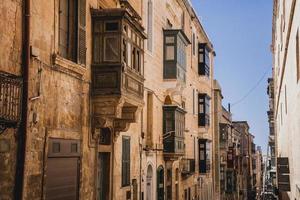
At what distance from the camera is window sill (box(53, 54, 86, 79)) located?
964 cm

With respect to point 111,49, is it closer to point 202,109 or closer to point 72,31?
point 72,31

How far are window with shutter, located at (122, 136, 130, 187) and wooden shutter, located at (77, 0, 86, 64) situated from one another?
3987 mm

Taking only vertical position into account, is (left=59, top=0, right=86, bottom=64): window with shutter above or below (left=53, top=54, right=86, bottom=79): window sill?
above

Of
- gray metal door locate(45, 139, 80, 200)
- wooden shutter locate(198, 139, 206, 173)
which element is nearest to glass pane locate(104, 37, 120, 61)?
gray metal door locate(45, 139, 80, 200)

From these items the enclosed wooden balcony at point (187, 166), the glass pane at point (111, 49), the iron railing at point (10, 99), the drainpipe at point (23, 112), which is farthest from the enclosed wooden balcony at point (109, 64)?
the enclosed wooden balcony at point (187, 166)

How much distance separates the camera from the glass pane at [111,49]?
11.5 meters

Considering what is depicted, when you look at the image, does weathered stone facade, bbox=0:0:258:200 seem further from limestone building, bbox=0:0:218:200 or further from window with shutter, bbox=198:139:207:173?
window with shutter, bbox=198:139:207:173

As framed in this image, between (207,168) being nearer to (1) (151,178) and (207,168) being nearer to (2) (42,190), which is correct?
(1) (151,178)

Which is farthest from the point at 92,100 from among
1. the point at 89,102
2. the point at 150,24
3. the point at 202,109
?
the point at 202,109

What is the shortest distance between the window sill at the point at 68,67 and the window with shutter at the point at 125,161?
3.94m

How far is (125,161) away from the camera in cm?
1440

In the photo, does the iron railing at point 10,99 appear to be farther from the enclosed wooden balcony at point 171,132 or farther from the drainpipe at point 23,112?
the enclosed wooden balcony at point 171,132

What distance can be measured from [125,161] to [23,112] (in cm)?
648

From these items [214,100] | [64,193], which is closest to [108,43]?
[64,193]
